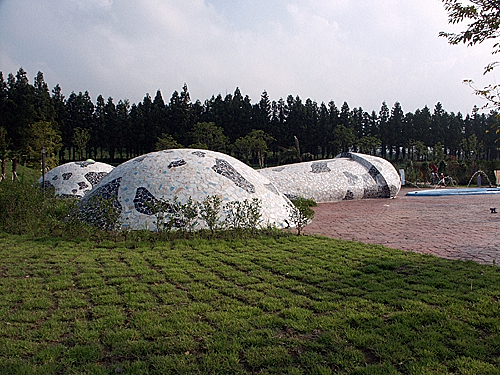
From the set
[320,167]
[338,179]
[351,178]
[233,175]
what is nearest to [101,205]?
[233,175]

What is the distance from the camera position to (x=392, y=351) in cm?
274

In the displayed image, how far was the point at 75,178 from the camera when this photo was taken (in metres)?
16.0

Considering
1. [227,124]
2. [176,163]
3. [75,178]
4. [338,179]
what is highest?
[227,124]

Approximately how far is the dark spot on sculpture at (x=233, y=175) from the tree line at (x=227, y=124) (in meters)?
28.4

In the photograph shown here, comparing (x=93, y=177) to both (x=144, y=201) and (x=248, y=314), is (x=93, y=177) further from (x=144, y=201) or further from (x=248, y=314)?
(x=248, y=314)

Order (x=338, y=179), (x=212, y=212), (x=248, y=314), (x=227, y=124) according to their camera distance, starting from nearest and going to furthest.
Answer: (x=248, y=314), (x=212, y=212), (x=338, y=179), (x=227, y=124)

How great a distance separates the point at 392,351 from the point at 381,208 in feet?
34.2

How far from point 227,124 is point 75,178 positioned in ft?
110

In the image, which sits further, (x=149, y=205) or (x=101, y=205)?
(x=101, y=205)

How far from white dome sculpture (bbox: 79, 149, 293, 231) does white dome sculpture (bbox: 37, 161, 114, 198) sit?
753cm

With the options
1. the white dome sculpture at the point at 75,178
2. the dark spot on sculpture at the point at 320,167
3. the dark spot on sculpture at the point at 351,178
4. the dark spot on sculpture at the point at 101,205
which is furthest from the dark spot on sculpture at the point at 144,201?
the dark spot on sculpture at the point at 351,178

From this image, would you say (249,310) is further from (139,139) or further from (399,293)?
(139,139)

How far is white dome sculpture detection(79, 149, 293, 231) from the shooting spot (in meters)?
7.77

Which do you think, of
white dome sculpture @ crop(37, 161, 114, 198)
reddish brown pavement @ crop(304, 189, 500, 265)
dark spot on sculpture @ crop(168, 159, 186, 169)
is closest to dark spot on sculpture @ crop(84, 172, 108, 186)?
white dome sculpture @ crop(37, 161, 114, 198)
